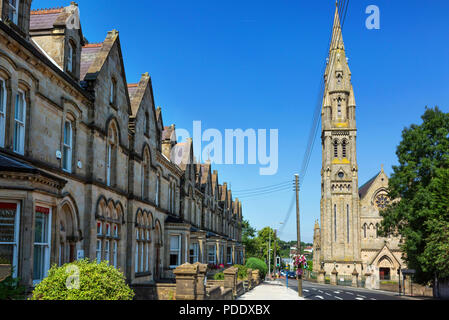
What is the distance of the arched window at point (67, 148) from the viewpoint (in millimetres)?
16422

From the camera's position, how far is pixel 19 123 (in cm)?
1334

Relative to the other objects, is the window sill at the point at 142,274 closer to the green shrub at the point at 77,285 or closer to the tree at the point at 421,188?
the green shrub at the point at 77,285

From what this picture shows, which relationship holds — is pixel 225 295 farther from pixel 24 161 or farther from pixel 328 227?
pixel 328 227

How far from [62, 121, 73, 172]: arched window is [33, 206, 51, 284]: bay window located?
3444mm

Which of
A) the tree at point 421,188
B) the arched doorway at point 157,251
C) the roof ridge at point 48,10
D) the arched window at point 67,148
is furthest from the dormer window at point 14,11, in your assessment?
the tree at point 421,188

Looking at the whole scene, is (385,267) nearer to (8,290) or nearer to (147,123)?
(147,123)

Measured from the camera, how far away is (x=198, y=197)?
147ft

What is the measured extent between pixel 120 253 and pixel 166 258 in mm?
8343

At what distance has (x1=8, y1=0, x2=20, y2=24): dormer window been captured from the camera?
1336 cm

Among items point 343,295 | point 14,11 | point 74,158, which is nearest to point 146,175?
point 74,158

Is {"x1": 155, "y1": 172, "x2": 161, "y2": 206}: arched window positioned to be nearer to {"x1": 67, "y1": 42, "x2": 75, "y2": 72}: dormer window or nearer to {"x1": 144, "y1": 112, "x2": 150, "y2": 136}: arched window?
{"x1": 144, "y1": 112, "x2": 150, "y2": 136}: arched window

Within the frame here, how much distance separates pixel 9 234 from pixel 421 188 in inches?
1377

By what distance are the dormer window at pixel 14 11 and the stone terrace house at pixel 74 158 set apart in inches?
1.2
